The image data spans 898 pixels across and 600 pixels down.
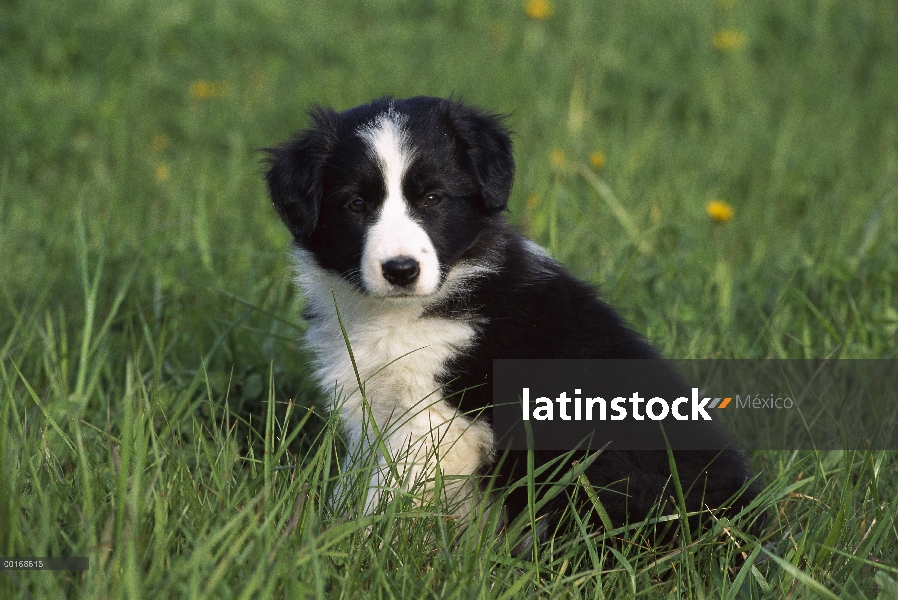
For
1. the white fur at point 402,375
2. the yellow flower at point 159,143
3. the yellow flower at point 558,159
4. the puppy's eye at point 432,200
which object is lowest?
the white fur at point 402,375

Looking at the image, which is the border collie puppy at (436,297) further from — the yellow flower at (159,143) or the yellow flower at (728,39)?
the yellow flower at (728,39)

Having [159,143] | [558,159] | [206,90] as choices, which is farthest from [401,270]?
[206,90]

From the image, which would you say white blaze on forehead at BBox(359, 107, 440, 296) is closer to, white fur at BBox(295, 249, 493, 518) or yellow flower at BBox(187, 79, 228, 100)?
white fur at BBox(295, 249, 493, 518)

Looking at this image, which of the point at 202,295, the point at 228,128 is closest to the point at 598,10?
the point at 228,128

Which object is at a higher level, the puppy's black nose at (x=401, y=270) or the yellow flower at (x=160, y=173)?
the puppy's black nose at (x=401, y=270)

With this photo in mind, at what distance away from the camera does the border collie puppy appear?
2604 mm

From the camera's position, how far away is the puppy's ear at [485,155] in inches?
113

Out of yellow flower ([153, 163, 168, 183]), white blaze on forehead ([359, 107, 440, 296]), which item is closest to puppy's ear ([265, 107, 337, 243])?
white blaze on forehead ([359, 107, 440, 296])

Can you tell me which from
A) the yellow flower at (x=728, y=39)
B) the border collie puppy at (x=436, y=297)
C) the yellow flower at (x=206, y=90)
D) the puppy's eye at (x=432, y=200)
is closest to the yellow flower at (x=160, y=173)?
the yellow flower at (x=206, y=90)

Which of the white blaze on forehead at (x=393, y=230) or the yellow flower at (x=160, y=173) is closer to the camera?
the white blaze on forehead at (x=393, y=230)

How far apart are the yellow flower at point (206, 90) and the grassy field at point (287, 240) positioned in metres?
0.02

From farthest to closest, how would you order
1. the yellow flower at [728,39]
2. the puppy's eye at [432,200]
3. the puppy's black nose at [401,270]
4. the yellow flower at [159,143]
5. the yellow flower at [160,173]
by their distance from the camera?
the yellow flower at [728,39], the yellow flower at [159,143], the yellow flower at [160,173], the puppy's eye at [432,200], the puppy's black nose at [401,270]

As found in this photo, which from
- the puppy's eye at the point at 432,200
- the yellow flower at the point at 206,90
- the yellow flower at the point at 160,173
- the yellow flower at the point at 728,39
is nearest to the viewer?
the puppy's eye at the point at 432,200

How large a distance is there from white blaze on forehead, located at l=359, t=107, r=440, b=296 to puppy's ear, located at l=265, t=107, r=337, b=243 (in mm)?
162
